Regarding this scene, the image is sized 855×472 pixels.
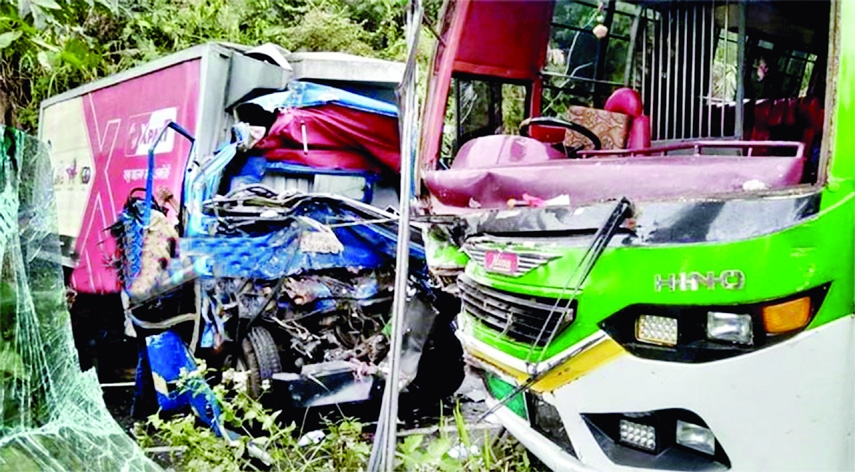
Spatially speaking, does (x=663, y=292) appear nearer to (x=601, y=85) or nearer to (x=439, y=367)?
(x=601, y=85)

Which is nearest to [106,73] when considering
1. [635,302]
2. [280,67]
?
[280,67]

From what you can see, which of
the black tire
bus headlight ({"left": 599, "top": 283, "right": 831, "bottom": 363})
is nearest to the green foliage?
the black tire

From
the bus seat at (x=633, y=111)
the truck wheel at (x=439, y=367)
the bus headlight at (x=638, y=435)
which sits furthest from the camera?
the truck wheel at (x=439, y=367)

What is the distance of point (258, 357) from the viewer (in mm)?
5336

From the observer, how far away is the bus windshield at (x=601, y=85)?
12.6ft

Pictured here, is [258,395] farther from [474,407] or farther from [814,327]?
[814,327]

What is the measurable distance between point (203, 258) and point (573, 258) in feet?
11.1

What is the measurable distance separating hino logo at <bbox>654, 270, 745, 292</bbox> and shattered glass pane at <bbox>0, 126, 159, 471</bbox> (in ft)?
8.71

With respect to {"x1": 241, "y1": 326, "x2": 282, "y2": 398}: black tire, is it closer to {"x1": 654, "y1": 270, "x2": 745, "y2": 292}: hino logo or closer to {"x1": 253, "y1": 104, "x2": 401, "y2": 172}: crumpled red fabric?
{"x1": 253, "y1": 104, "x2": 401, "y2": 172}: crumpled red fabric

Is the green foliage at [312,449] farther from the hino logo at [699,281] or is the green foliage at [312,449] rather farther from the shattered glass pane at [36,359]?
the hino logo at [699,281]

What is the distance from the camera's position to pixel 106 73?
10.4 m

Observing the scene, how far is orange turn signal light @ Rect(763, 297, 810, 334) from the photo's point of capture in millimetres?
2348

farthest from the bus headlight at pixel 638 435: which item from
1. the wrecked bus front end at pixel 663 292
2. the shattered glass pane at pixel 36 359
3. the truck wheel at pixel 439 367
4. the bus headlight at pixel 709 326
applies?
the truck wheel at pixel 439 367

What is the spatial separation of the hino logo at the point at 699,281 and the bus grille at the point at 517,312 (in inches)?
13.3
